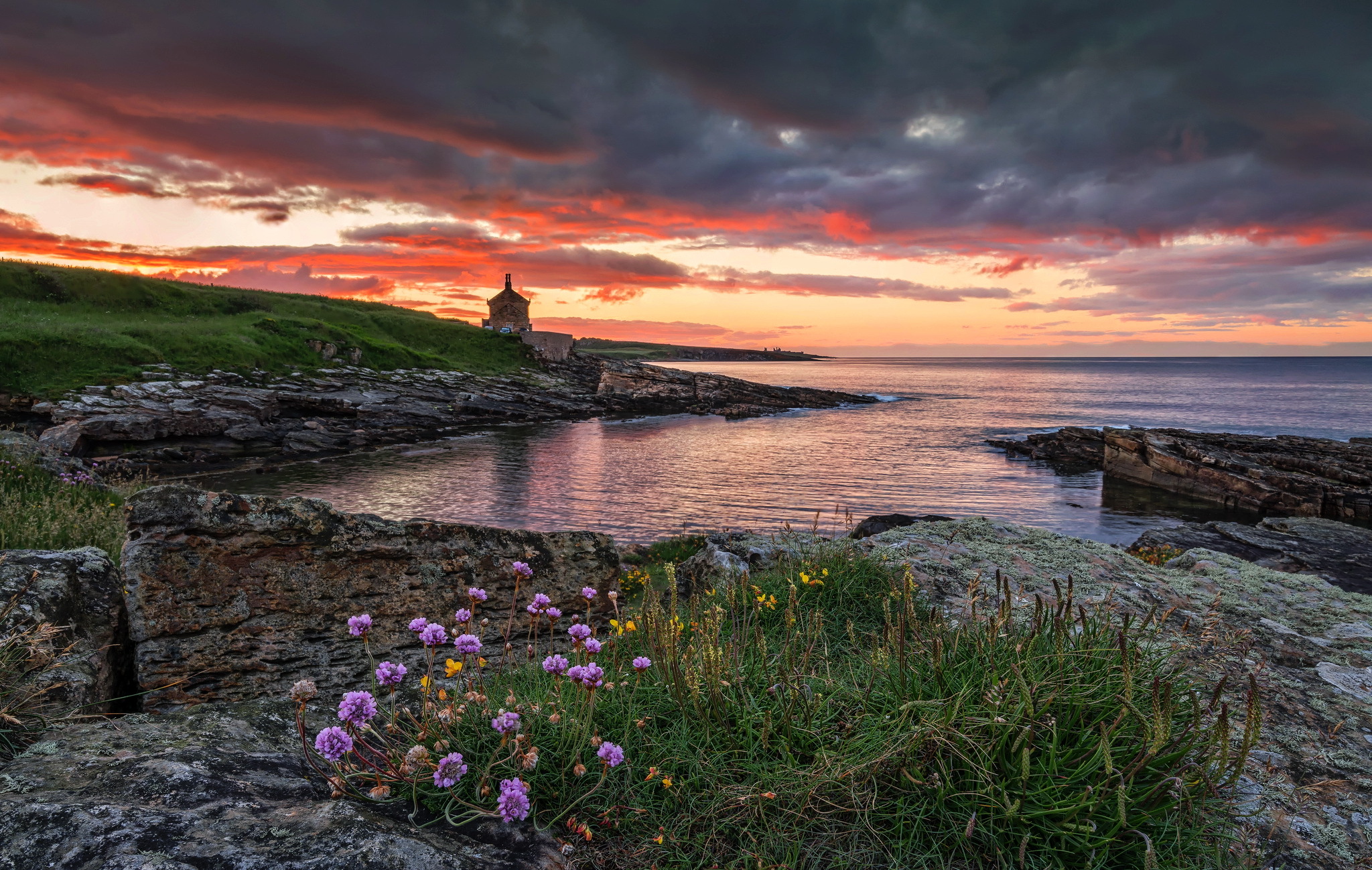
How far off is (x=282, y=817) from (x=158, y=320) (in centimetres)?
6541

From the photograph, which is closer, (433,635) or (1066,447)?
(433,635)

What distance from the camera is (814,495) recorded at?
1158 inches

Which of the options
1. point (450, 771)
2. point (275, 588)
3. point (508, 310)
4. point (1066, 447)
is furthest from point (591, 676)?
point (508, 310)

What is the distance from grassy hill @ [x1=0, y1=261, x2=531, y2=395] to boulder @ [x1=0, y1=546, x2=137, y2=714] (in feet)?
125

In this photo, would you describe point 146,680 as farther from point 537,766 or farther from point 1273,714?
point 1273,714

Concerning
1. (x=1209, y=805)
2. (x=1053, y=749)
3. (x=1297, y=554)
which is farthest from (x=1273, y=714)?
(x=1297, y=554)

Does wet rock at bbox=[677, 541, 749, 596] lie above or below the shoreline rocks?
above

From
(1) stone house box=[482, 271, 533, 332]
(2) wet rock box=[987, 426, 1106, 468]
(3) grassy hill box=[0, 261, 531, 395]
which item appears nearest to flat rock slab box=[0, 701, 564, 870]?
(3) grassy hill box=[0, 261, 531, 395]

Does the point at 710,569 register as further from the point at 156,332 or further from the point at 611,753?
the point at 156,332

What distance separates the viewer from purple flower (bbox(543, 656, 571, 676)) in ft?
10.1

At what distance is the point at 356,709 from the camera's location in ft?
8.13

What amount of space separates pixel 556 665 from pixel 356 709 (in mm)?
951

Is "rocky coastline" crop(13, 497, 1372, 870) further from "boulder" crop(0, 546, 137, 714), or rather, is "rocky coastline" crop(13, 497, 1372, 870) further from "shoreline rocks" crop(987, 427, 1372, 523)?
"shoreline rocks" crop(987, 427, 1372, 523)

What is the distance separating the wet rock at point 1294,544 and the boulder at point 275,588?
1507 centimetres
